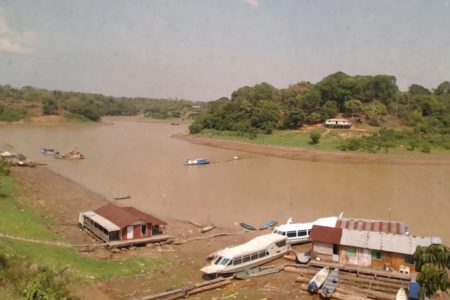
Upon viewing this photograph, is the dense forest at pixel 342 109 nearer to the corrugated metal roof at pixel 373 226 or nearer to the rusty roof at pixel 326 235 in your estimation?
the corrugated metal roof at pixel 373 226


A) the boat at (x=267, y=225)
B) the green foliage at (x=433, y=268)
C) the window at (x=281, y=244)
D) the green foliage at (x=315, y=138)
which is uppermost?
the green foliage at (x=315, y=138)

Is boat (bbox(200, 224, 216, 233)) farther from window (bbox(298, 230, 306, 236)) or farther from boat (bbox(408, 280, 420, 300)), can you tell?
boat (bbox(408, 280, 420, 300))

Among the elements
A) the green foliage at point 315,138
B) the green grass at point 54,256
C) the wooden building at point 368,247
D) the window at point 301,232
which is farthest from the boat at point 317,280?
the green foliage at point 315,138

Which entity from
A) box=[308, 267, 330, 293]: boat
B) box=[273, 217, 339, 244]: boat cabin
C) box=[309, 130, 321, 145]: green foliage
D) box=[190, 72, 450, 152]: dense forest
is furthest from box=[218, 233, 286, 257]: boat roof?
box=[190, 72, 450, 152]: dense forest

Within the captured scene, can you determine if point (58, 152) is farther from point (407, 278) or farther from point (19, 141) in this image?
point (407, 278)

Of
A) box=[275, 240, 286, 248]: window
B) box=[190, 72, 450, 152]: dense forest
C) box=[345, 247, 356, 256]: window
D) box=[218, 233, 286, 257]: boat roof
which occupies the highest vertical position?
box=[190, 72, 450, 152]: dense forest
